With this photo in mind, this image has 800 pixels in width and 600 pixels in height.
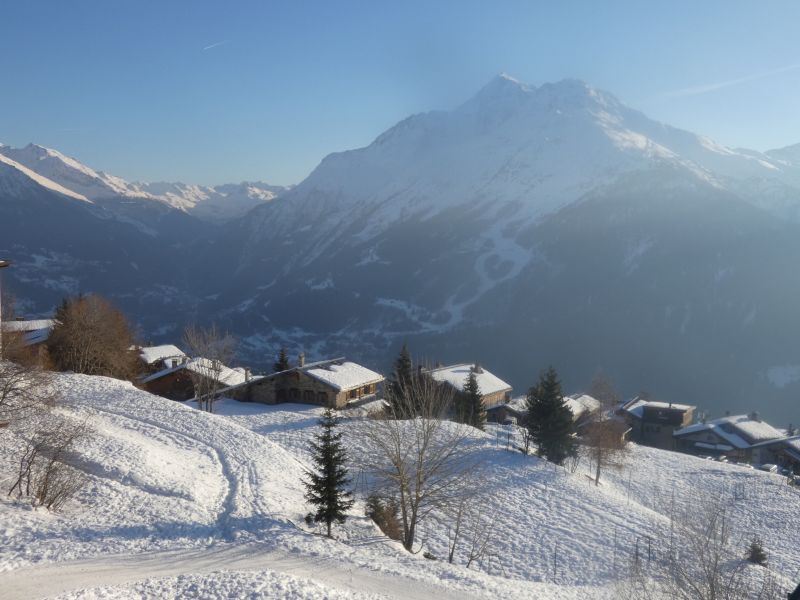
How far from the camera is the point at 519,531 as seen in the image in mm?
27547

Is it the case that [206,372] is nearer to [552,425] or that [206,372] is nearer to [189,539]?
[552,425]

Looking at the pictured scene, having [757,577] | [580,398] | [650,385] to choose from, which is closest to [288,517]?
[757,577]

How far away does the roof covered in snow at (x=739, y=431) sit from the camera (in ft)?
211

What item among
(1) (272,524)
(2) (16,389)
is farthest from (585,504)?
(2) (16,389)

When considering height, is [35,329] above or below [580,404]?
above

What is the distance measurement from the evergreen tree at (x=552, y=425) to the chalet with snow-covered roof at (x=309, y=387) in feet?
51.4

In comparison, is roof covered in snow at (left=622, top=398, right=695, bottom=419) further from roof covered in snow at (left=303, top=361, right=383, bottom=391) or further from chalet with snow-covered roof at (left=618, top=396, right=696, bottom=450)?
roof covered in snow at (left=303, top=361, right=383, bottom=391)

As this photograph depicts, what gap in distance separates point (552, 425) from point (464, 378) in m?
17.7

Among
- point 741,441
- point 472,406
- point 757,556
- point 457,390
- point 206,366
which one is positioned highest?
point 206,366

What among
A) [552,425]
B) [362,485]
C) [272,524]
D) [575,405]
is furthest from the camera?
[575,405]

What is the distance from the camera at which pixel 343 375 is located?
49.4 metres

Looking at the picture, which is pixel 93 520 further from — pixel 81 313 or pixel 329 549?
pixel 81 313

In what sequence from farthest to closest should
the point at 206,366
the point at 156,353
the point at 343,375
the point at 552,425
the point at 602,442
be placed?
the point at 156,353 < the point at 343,375 < the point at 206,366 < the point at 552,425 < the point at 602,442

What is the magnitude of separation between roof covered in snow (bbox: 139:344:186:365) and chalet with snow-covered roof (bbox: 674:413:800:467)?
203 ft
